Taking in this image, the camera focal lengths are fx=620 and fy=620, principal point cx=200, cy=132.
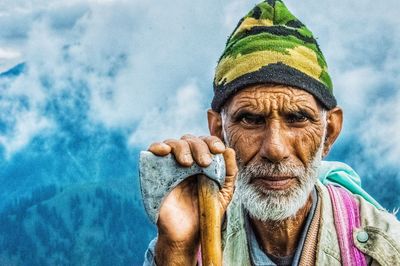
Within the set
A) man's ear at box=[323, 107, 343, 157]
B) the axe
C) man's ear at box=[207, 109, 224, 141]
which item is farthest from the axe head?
man's ear at box=[323, 107, 343, 157]

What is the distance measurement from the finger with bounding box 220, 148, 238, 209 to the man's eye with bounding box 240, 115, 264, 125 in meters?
0.62

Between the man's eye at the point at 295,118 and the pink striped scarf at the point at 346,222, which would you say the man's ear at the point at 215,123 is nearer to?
the man's eye at the point at 295,118

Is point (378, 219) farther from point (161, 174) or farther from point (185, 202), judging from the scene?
point (161, 174)

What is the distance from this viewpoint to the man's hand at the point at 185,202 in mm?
1778

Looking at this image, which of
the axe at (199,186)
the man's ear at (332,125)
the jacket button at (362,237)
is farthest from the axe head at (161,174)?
the man's ear at (332,125)

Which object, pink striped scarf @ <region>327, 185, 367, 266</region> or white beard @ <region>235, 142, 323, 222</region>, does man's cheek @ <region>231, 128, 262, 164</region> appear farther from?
pink striped scarf @ <region>327, 185, 367, 266</region>

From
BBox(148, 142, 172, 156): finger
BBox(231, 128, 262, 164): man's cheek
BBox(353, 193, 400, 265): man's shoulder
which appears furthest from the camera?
BBox(231, 128, 262, 164): man's cheek

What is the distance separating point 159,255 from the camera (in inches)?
78.8

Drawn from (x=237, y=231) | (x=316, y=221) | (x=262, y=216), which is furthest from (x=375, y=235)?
(x=237, y=231)

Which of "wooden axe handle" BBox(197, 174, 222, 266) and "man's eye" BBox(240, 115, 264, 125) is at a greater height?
"man's eye" BBox(240, 115, 264, 125)

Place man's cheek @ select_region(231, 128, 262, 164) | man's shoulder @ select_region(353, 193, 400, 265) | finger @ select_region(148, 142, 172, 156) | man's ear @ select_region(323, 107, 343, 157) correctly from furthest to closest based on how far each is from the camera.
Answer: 1. man's ear @ select_region(323, 107, 343, 157)
2. man's cheek @ select_region(231, 128, 262, 164)
3. man's shoulder @ select_region(353, 193, 400, 265)
4. finger @ select_region(148, 142, 172, 156)

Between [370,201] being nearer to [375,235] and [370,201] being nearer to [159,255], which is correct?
[375,235]

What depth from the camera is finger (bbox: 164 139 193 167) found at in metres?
1.77

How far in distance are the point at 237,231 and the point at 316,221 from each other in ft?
1.22
